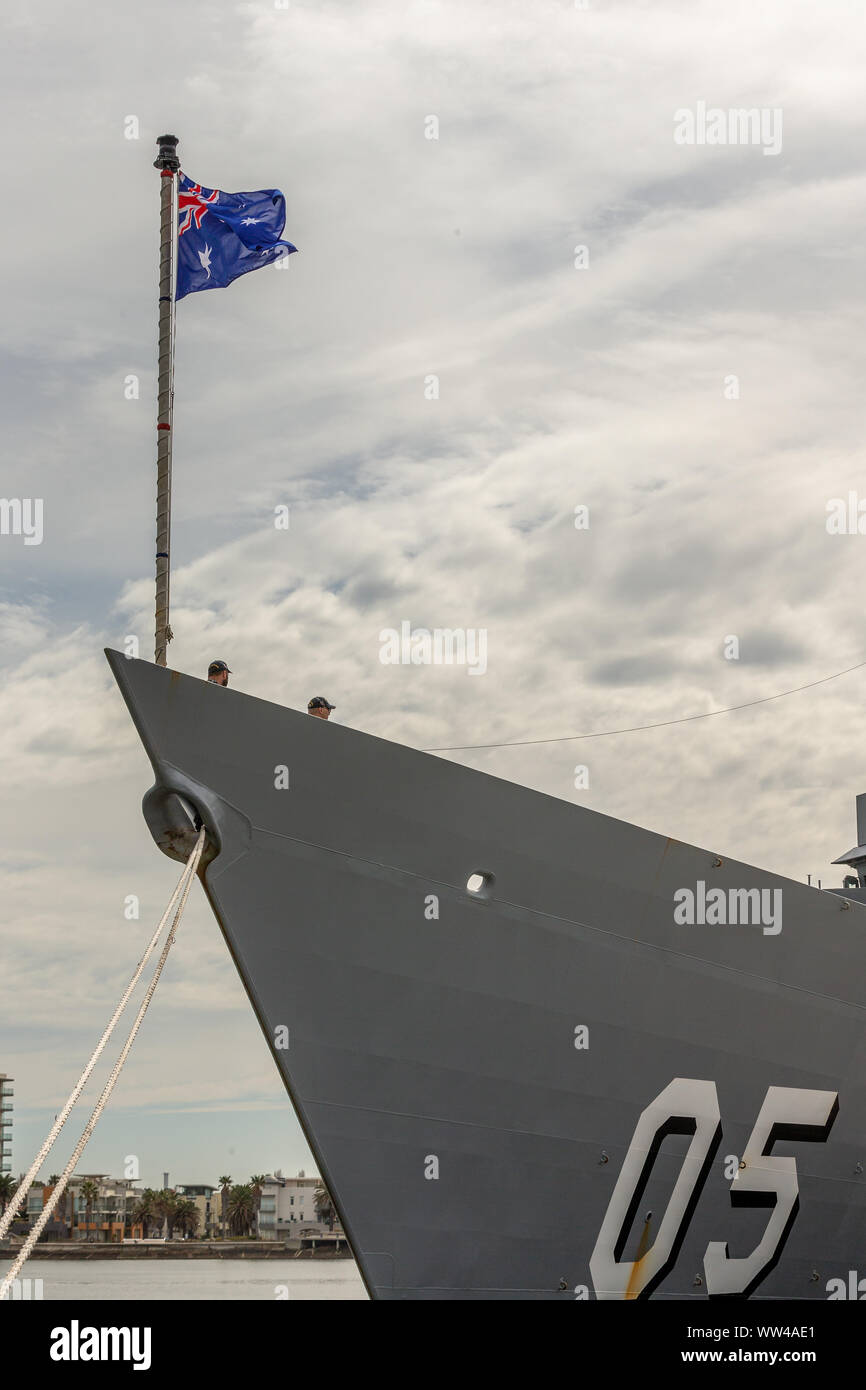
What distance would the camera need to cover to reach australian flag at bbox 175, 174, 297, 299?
10.1 m

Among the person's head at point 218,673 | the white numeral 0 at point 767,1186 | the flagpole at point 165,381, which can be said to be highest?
the flagpole at point 165,381

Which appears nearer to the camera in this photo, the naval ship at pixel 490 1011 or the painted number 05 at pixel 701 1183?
the naval ship at pixel 490 1011

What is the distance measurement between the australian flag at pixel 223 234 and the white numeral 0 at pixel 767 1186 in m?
6.68

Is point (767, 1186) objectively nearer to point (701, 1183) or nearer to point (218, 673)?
point (701, 1183)

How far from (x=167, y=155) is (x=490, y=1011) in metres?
5.85

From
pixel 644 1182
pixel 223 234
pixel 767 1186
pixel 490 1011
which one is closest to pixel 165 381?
pixel 223 234

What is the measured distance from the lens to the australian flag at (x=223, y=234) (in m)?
10.1

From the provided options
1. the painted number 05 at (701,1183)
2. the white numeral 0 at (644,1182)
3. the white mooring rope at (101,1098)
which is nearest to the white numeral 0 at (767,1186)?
the painted number 05 at (701,1183)

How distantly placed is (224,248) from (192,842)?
4.11m

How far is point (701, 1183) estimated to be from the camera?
32.0 ft

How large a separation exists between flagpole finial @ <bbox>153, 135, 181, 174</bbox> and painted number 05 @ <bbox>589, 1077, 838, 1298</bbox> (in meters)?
6.78

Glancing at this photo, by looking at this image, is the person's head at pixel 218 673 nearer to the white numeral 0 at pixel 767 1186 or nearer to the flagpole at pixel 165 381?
the flagpole at pixel 165 381

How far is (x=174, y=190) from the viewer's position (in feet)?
31.9
